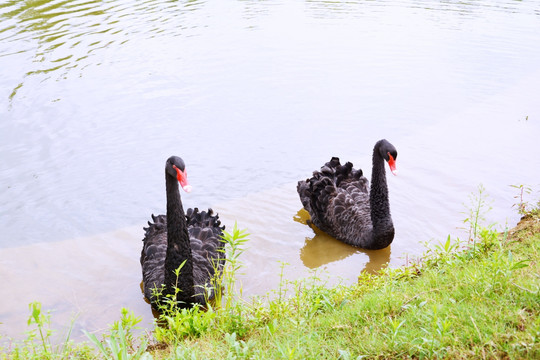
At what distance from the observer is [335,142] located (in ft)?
28.3

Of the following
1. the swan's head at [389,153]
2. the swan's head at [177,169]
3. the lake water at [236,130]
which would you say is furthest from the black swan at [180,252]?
the swan's head at [389,153]

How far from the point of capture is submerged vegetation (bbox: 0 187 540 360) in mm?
2807

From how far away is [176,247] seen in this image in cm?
466

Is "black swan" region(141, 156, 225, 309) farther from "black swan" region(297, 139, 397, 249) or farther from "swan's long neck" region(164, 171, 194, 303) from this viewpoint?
"black swan" region(297, 139, 397, 249)

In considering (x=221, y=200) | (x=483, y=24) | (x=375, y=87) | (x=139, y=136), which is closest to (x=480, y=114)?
(x=375, y=87)

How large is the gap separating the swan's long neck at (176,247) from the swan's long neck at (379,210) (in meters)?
2.25

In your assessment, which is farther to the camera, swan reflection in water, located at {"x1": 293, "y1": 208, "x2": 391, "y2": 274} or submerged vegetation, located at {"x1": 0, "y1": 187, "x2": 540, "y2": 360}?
swan reflection in water, located at {"x1": 293, "y1": 208, "x2": 391, "y2": 274}

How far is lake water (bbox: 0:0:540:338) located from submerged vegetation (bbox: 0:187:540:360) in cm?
111

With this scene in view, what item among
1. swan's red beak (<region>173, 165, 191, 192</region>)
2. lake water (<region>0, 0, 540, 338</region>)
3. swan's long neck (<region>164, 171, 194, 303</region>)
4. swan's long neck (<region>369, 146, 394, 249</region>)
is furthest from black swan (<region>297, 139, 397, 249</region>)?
swan's red beak (<region>173, 165, 191, 192</region>)

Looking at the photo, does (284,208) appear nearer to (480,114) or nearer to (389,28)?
(480,114)

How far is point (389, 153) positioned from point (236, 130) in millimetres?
3684

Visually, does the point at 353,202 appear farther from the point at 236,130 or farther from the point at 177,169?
the point at 236,130

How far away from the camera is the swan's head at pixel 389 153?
5797 millimetres

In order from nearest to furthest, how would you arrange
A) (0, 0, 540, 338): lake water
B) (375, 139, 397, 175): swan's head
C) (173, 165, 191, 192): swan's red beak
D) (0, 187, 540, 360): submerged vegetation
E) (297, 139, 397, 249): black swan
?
(0, 187, 540, 360): submerged vegetation, (173, 165, 191, 192): swan's red beak, (375, 139, 397, 175): swan's head, (297, 139, 397, 249): black swan, (0, 0, 540, 338): lake water
